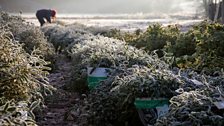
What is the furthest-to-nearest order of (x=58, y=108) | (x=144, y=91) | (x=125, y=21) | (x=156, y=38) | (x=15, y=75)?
(x=125, y=21) < (x=156, y=38) < (x=58, y=108) < (x=144, y=91) < (x=15, y=75)

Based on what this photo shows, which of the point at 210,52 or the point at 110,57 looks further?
the point at 110,57

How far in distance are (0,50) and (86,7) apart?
61.2 m

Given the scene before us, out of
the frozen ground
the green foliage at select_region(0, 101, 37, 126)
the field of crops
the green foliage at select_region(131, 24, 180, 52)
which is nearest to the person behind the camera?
the green foliage at select_region(0, 101, 37, 126)

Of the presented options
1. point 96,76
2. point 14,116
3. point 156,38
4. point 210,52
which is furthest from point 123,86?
point 156,38

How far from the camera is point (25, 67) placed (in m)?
4.14

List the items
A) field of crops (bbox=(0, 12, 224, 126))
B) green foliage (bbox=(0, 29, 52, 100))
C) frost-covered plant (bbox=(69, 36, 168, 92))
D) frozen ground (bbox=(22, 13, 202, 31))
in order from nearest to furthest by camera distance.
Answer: field of crops (bbox=(0, 12, 224, 126)) < green foliage (bbox=(0, 29, 52, 100)) < frost-covered plant (bbox=(69, 36, 168, 92)) < frozen ground (bbox=(22, 13, 202, 31))

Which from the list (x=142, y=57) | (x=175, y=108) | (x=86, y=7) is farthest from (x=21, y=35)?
(x=86, y=7)

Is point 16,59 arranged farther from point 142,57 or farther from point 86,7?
point 86,7

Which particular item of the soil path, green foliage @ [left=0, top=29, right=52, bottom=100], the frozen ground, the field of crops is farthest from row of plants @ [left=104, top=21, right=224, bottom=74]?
the frozen ground

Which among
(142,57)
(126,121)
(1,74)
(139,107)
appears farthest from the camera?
(142,57)

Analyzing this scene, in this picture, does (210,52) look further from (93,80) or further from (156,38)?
(156,38)

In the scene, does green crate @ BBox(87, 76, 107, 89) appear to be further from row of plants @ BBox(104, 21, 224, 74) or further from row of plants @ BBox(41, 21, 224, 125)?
row of plants @ BBox(104, 21, 224, 74)

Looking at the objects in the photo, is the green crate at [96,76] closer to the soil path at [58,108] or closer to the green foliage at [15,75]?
the soil path at [58,108]

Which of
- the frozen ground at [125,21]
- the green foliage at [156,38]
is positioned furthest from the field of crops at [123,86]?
the frozen ground at [125,21]
